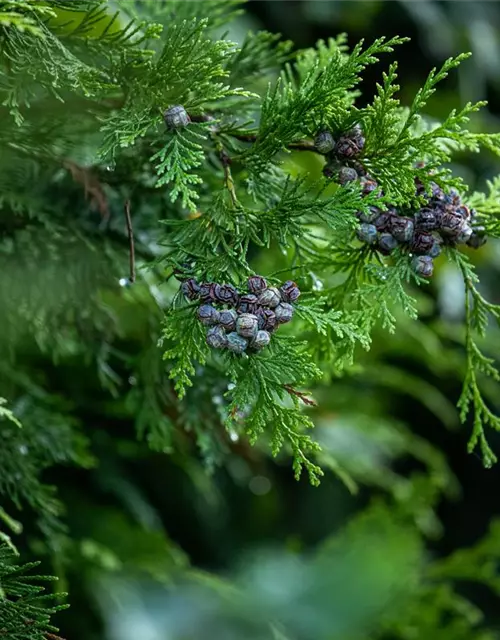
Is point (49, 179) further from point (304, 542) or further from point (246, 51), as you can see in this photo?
point (304, 542)

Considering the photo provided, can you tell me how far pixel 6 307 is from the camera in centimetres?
81

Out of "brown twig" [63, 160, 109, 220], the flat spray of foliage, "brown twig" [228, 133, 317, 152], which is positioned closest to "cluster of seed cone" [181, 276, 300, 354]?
the flat spray of foliage

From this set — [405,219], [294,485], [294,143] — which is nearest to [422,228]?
[405,219]

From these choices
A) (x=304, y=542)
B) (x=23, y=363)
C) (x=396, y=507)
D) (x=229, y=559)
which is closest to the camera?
(x=23, y=363)

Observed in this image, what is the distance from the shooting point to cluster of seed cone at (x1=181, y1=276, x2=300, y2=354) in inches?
22.5

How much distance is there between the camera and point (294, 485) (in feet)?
5.43

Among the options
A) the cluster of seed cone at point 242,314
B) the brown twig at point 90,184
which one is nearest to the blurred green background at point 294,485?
the brown twig at point 90,184

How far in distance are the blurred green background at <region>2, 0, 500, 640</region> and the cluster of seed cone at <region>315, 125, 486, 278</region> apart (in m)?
0.23

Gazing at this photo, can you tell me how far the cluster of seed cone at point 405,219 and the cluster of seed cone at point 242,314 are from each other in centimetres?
10

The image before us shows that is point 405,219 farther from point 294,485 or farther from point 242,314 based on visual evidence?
point 294,485

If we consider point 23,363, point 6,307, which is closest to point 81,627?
point 23,363

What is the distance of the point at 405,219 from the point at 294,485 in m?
1.09

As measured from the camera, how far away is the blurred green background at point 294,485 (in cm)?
78

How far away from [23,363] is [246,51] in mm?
476
